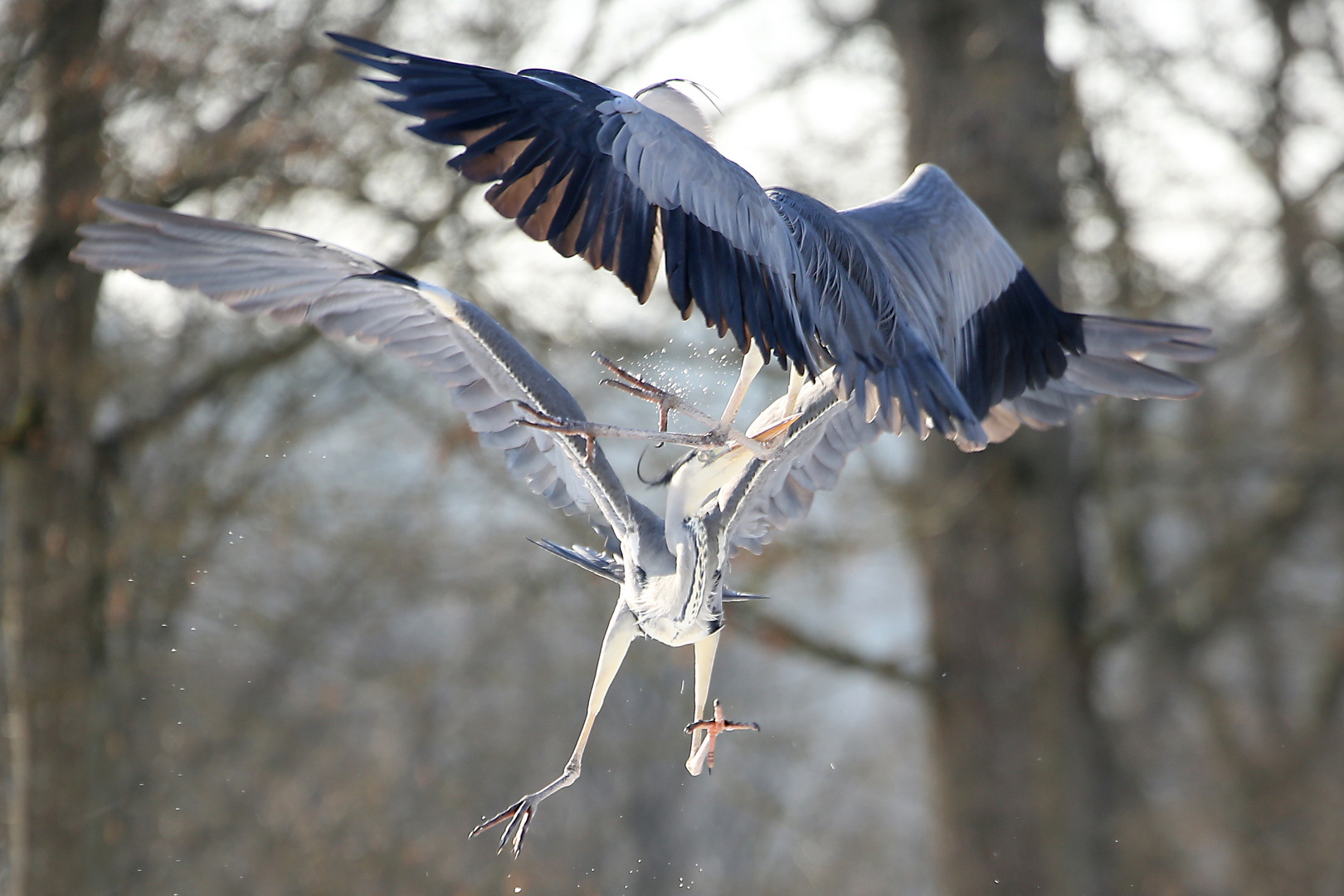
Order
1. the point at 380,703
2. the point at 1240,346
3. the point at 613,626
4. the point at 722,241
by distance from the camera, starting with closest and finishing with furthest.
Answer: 1. the point at 722,241
2. the point at 613,626
3. the point at 1240,346
4. the point at 380,703

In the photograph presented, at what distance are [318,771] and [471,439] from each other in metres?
8.93

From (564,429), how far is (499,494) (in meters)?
6.54

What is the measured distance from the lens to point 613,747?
57.2ft

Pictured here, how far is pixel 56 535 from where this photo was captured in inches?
272

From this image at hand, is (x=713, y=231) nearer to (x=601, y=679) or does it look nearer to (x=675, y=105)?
(x=675, y=105)

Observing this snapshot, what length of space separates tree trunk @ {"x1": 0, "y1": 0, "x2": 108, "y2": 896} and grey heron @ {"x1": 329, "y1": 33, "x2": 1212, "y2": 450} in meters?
5.21

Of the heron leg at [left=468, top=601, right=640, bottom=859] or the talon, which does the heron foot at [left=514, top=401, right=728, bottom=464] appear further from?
the talon

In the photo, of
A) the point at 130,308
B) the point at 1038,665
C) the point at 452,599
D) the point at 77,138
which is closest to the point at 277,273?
the point at 77,138

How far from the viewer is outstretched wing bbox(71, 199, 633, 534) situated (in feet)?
9.66

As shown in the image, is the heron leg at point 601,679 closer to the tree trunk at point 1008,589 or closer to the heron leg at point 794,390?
the heron leg at point 794,390

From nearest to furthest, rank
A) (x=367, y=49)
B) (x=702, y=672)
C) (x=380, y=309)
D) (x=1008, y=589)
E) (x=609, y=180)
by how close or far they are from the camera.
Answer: (x=367, y=49) → (x=609, y=180) → (x=702, y=672) → (x=380, y=309) → (x=1008, y=589)

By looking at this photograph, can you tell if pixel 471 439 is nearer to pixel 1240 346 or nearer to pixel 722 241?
pixel 722 241

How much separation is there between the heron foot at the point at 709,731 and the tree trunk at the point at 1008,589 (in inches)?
202

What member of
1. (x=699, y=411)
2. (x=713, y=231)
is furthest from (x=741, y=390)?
(x=713, y=231)
